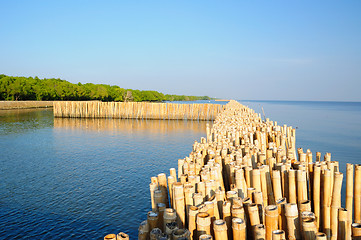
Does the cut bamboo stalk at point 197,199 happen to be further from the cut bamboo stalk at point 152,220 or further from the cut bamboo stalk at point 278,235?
the cut bamboo stalk at point 278,235

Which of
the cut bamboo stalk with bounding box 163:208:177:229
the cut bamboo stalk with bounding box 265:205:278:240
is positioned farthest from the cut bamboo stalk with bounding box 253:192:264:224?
the cut bamboo stalk with bounding box 163:208:177:229

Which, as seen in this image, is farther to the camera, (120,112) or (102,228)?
(120,112)

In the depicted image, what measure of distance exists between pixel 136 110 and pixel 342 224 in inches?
1171

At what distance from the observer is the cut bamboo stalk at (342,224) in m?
2.89

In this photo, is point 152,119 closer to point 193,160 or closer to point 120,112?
point 120,112

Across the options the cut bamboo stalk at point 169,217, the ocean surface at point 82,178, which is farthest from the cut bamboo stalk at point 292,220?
the ocean surface at point 82,178

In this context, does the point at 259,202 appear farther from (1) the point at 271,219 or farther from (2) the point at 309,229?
(2) the point at 309,229

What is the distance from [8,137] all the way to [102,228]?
15.0 meters

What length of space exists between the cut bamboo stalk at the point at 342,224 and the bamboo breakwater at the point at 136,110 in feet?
91.9

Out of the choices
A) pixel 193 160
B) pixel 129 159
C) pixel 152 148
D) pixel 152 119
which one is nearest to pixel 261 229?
pixel 193 160

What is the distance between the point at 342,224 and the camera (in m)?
2.94

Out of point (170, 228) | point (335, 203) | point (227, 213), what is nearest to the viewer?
point (170, 228)

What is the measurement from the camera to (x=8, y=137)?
58.9 ft

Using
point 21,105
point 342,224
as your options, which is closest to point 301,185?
point 342,224
